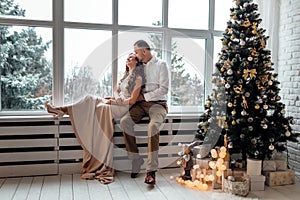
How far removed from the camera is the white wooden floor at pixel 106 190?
2.80 metres

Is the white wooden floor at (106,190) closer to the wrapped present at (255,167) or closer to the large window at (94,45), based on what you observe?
the wrapped present at (255,167)

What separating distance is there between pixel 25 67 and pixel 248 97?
99.9 inches

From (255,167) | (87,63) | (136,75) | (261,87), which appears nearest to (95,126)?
(136,75)

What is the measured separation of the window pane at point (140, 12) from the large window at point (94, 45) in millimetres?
12

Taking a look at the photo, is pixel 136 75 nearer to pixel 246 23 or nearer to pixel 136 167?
pixel 136 167

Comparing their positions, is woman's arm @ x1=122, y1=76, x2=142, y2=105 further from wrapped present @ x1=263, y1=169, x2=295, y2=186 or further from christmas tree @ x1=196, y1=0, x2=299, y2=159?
wrapped present @ x1=263, y1=169, x2=295, y2=186

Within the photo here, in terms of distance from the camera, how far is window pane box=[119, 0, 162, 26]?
388cm

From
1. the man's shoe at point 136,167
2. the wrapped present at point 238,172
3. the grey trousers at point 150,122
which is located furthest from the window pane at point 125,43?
the wrapped present at point 238,172

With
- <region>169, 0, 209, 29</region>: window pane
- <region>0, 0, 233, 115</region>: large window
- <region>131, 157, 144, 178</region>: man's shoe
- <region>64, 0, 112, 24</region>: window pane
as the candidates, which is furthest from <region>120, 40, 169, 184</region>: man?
<region>169, 0, 209, 29</region>: window pane

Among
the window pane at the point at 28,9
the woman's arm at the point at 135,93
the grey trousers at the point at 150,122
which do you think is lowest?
the grey trousers at the point at 150,122

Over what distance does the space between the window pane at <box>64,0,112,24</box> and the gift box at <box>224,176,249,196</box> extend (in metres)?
2.32

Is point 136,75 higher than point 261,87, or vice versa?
point 136,75

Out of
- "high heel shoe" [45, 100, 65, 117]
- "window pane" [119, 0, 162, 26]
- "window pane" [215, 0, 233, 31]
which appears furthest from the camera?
"window pane" [215, 0, 233, 31]

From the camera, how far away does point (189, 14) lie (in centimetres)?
409
